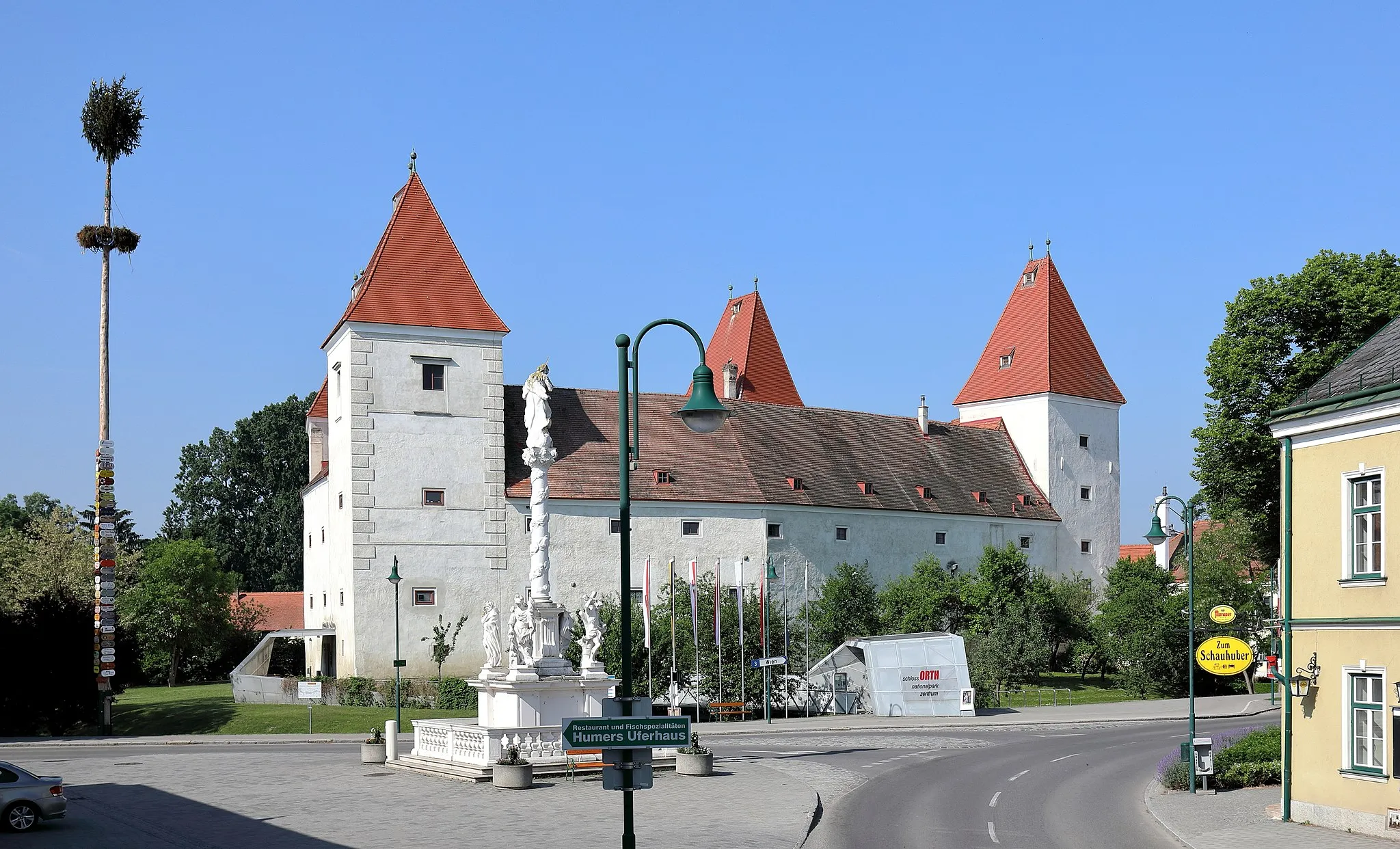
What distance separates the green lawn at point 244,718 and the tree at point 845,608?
16677 mm

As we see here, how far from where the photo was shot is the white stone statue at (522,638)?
32.6 meters

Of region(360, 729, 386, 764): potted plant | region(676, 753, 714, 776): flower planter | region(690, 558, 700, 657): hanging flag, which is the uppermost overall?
region(690, 558, 700, 657): hanging flag

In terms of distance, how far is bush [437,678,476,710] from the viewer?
2014 inches

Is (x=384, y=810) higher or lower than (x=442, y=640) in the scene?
higher

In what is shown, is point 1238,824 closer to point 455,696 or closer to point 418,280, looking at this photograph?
point 455,696

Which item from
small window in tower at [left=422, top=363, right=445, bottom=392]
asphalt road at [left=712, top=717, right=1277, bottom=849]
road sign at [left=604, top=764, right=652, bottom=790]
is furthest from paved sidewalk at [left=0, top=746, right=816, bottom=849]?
small window in tower at [left=422, top=363, right=445, bottom=392]

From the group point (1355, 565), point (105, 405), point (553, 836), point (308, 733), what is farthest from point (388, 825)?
point (105, 405)

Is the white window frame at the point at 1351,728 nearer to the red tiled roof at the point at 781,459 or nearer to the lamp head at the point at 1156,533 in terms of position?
the lamp head at the point at 1156,533

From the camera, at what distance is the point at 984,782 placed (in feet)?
94.5

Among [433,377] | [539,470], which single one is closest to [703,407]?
[539,470]

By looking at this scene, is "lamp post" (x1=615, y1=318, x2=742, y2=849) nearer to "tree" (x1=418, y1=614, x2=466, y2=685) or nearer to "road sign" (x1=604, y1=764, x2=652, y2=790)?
"road sign" (x1=604, y1=764, x2=652, y2=790)

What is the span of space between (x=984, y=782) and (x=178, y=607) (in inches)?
2395

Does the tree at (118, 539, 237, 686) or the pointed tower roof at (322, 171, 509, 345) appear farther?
the tree at (118, 539, 237, 686)

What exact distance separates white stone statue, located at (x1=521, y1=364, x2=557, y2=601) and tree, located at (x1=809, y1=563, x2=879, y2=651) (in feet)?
79.5
